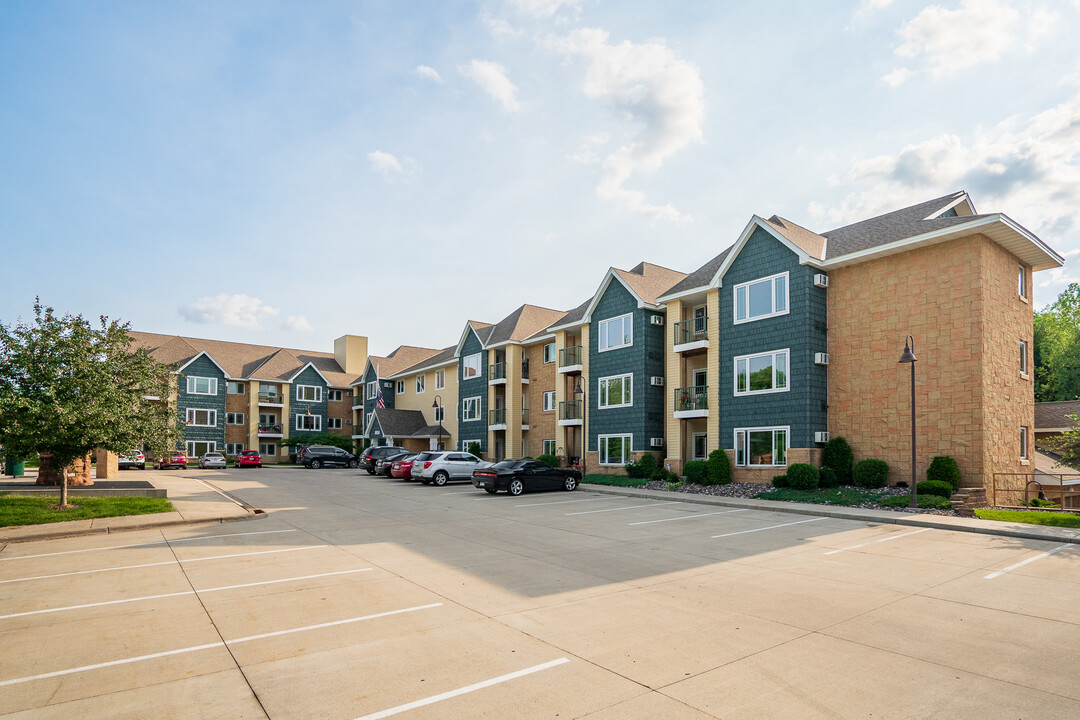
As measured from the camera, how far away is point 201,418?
5531 centimetres

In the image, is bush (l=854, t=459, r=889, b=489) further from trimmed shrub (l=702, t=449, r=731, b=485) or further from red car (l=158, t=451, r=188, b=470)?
red car (l=158, t=451, r=188, b=470)

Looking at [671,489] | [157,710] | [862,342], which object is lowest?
[671,489]

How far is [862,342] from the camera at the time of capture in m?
23.1

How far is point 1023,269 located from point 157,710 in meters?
28.2

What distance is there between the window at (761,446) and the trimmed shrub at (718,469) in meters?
0.64

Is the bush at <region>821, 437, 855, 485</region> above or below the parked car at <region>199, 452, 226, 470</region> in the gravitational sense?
above

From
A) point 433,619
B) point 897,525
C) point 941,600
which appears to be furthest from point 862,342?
point 433,619

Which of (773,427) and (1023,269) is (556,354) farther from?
(1023,269)

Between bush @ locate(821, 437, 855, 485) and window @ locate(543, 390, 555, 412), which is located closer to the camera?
bush @ locate(821, 437, 855, 485)

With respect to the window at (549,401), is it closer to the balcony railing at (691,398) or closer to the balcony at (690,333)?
→ the balcony railing at (691,398)

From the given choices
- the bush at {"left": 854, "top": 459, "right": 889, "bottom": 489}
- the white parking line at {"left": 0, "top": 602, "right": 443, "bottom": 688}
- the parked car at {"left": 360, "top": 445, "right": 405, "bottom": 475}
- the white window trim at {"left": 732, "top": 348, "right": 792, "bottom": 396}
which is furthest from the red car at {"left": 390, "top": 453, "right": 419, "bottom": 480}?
the white parking line at {"left": 0, "top": 602, "right": 443, "bottom": 688}

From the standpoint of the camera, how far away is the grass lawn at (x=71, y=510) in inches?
614

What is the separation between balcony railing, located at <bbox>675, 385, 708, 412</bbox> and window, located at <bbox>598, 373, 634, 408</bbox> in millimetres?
2701

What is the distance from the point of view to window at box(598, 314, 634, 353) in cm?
3186
